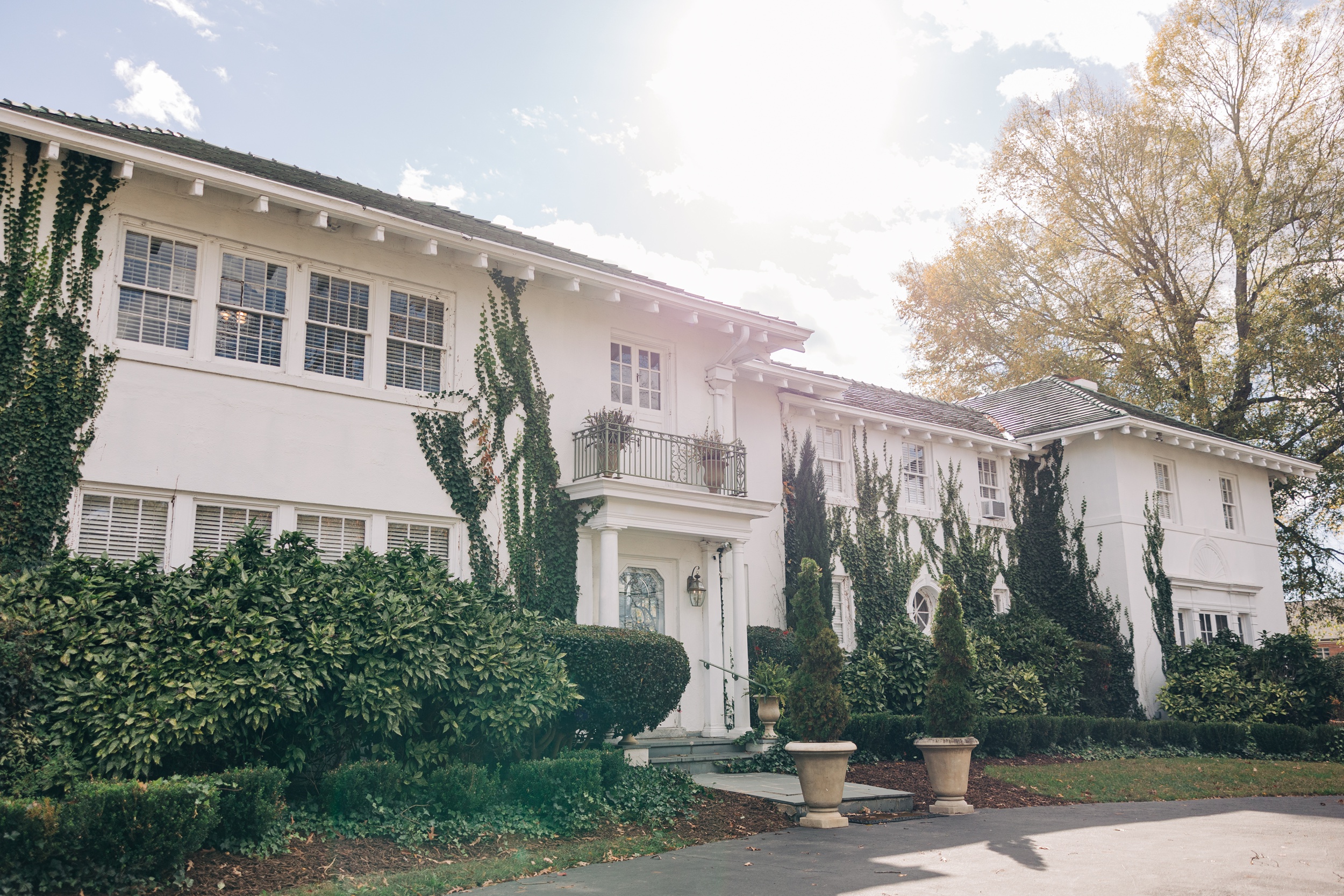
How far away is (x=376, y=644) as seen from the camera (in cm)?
857

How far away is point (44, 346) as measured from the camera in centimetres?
948

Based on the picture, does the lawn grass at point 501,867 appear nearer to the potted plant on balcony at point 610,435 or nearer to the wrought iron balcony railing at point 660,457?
the potted plant on balcony at point 610,435

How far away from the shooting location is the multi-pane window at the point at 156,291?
33.5 ft

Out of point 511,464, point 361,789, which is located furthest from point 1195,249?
point 361,789

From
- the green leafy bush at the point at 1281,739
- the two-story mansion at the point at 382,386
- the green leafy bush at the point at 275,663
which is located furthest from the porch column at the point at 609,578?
the green leafy bush at the point at 1281,739

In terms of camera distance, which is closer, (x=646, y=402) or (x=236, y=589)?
(x=236, y=589)

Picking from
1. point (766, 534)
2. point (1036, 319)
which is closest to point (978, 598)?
point (766, 534)

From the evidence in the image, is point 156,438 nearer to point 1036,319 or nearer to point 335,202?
point 335,202

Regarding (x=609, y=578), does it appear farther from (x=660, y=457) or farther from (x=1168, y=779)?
(x=1168, y=779)

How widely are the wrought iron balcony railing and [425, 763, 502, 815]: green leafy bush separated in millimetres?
5229

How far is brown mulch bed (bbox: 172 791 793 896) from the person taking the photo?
21.5ft

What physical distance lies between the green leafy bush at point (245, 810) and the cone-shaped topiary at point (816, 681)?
5221 mm

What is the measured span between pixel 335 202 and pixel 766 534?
8855mm

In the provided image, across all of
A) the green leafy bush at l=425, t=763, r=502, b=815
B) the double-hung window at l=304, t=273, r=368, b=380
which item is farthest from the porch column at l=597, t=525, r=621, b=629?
the green leafy bush at l=425, t=763, r=502, b=815
